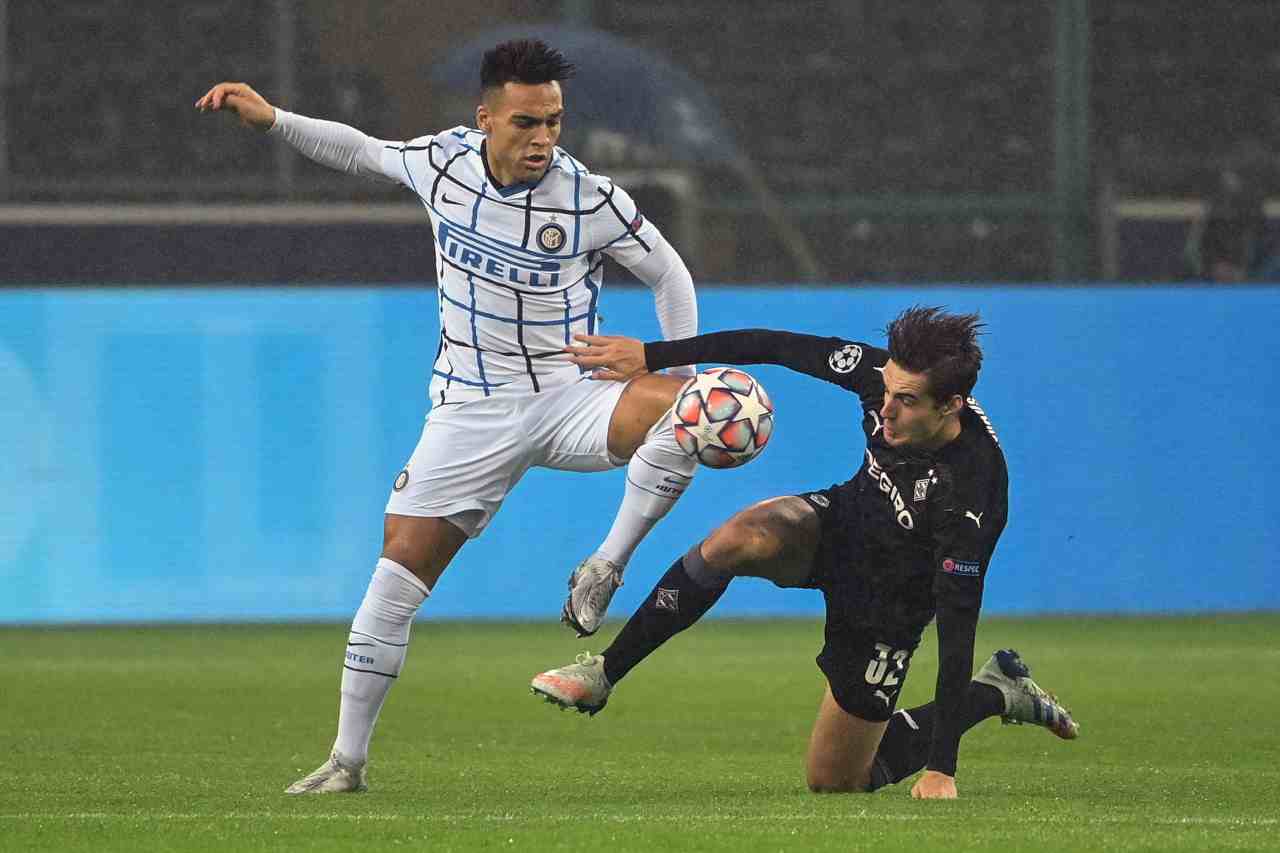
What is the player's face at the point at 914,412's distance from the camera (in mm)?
6227

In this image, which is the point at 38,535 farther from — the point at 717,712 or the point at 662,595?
the point at 662,595

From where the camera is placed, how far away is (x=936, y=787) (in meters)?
6.36

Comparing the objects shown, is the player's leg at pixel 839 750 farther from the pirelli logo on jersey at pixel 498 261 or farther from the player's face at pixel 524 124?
the player's face at pixel 524 124

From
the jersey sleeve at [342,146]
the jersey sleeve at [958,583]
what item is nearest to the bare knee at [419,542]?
the jersey sleeve at [342,146]

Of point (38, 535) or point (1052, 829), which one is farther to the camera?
point (38, 535)

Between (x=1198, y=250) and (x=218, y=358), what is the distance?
5.86 m

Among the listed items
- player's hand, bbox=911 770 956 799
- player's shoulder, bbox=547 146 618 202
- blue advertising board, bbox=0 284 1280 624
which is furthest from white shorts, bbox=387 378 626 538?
blue advertising board, bbox=0 284 1280 624

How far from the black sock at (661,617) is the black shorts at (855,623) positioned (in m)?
0.38

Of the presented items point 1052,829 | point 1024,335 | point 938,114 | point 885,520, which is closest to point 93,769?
point 885,520

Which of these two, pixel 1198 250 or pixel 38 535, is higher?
pixel 1198 250

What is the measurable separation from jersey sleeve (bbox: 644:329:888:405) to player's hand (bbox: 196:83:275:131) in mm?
1327

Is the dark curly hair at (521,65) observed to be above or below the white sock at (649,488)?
above

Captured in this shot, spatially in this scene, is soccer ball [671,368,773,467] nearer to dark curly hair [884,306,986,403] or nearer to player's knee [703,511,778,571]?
player's knee [703,511,778,571]

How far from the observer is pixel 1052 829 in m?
5.82
